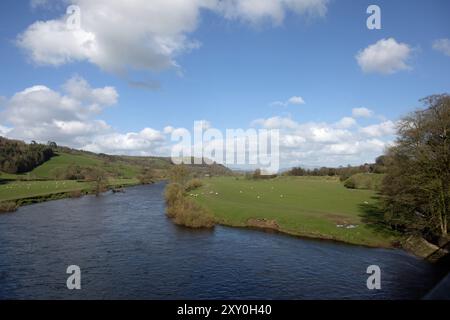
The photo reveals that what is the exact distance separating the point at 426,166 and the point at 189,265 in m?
25.0

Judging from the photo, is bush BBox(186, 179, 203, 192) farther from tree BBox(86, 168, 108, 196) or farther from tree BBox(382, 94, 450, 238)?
tree BBox(382, 94, 450, 238)

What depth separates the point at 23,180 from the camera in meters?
124

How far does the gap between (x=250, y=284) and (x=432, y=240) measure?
22.6m

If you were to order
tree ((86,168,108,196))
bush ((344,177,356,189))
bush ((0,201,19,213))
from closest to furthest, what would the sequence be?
bush ((0,201,19,213)) → bush ((344,177,356,189)) → tree ((86,168,108,196))

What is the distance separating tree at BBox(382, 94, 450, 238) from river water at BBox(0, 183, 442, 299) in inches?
193

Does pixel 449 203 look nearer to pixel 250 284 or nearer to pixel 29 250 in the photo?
pixel 250 284

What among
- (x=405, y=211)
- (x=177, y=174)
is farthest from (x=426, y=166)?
(x=177, y=174)

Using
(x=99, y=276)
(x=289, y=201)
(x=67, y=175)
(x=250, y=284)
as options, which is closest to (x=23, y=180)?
(x=67, y=175)

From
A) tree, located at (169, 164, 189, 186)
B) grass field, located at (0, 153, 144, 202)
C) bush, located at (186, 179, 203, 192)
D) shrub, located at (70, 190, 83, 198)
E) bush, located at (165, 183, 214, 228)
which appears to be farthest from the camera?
bush, located at (186, 179, 203, 192)

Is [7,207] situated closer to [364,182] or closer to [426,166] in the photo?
[426,166]

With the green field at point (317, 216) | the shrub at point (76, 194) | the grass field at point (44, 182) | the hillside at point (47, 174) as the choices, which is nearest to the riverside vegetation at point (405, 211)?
the green field at point (317, 216)

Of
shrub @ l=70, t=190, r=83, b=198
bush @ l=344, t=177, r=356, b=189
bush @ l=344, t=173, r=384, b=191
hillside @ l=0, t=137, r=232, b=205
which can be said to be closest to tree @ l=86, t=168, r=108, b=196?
hillside @ l=0, t=137, r=232, b=205

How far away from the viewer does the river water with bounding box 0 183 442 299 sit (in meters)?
25.2

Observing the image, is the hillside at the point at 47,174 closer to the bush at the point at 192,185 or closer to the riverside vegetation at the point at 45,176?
the riverside vegetation at the point at 45,176
